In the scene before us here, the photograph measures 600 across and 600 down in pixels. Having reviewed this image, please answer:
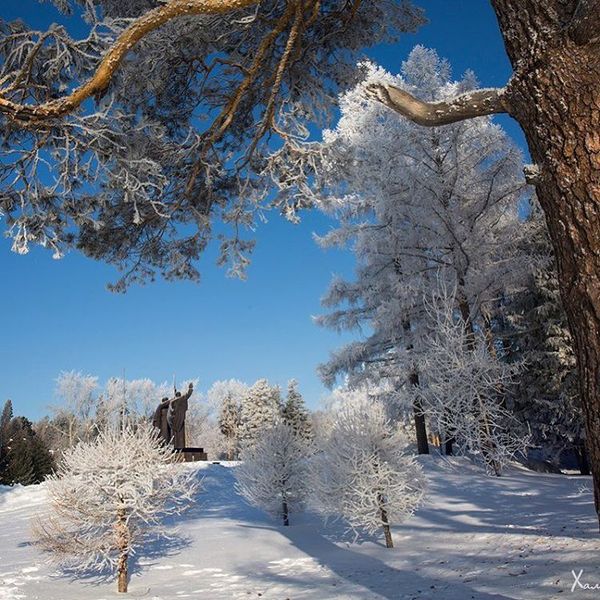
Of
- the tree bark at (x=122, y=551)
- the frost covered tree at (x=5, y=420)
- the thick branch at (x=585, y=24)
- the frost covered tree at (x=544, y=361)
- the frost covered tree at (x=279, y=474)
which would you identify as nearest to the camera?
the thick branch at (x=585, y=24)

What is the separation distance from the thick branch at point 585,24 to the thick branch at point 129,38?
6.24 feet

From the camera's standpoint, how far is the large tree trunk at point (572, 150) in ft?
7.52

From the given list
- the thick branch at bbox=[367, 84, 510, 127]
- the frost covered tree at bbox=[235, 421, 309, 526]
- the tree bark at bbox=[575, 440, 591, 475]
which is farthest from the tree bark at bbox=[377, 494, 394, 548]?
the tree bark at bbox=[575, 440, 591, 475]

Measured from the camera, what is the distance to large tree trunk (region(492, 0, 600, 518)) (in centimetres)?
229

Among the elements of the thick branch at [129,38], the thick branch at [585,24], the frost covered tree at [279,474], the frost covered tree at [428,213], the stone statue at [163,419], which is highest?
the frost covered tree at [428,213]

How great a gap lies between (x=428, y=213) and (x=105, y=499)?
1116 centimetres

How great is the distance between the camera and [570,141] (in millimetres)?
2361

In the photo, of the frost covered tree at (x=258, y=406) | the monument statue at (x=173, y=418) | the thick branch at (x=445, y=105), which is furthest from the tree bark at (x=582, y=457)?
the frost covered tree at (x=258, y=406)

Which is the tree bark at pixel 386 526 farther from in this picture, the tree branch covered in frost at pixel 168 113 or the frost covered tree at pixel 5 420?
the frost covered tree at pixel 5 420

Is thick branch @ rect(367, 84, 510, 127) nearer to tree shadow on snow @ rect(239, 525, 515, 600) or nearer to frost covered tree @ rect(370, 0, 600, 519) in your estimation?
frost covered tree @ rect(370, 0, 600, 519)

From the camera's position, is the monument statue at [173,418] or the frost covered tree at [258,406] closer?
the monument statue at [173,418]

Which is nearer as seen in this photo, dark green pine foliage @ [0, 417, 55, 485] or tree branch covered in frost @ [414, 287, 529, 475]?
tree branch covered in frost @ [414, 287, 529, 475]

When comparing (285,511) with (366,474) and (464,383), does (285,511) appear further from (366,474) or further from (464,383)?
(464,383)

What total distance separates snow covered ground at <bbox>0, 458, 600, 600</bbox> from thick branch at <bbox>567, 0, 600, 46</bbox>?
195 inches
